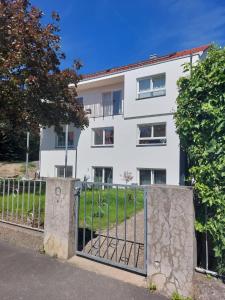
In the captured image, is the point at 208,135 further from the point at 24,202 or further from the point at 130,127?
the point at 130,127

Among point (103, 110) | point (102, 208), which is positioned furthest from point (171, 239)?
point (103, 110)

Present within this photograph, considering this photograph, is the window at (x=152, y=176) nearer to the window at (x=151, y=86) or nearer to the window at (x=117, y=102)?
the window at (x=151, y=86)

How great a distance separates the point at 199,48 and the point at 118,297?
17238mm

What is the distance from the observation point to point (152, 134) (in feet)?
66.1

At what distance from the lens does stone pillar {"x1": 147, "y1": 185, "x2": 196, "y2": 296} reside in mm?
4008

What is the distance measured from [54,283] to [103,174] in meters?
18.2

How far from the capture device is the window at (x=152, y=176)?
19.4 meters

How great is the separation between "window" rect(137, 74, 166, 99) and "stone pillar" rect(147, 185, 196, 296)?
16104 millimetres

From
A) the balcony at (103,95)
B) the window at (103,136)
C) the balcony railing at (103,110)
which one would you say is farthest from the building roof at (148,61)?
the window at (103,136)

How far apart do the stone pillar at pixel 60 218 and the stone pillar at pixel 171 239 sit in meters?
1.65

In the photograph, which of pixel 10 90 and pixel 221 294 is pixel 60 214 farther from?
pixel 10 90

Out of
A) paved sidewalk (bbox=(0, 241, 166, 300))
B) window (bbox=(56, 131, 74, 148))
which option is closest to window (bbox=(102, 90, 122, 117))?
window (bbox=(56, 131, 74, 148))

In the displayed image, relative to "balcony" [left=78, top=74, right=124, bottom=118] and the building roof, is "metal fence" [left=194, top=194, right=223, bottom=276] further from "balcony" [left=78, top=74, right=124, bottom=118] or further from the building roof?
"balcony" [left=78, top=74, right=124, bottom=118]

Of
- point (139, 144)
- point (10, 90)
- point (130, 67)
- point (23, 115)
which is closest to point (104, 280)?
point (10, 90)
